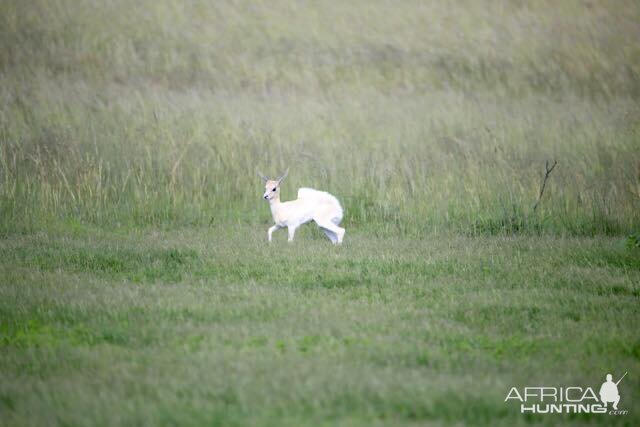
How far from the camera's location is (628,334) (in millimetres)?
6723

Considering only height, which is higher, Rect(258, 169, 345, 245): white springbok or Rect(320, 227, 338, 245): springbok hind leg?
Rect(258, 169, 345, 245): white springbok

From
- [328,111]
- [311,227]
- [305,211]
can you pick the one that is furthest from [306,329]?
[328,111]

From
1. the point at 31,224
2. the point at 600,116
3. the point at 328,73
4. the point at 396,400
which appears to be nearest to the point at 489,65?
the point at 328,73

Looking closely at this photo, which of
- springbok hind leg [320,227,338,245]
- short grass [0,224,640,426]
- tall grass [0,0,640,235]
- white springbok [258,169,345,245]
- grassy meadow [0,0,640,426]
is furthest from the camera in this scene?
tall grass [0,0,640,235]

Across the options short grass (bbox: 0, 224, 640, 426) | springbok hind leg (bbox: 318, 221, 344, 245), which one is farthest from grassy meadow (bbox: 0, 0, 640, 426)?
springbok hind leg (bbox: 318, 221, 344, 245)

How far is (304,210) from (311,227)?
6.09ft

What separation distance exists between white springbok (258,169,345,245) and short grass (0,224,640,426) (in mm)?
291

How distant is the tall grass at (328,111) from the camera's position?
12.6 metres

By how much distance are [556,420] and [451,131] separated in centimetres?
1191

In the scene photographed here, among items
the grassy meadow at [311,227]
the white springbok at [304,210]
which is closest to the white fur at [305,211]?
the white springbok at [304,210]

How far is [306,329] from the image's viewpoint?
6.79 metres

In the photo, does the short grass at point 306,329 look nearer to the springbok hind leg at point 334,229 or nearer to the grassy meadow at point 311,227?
the grassy meadow at point 311,227

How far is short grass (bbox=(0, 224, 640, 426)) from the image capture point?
5.21 metres

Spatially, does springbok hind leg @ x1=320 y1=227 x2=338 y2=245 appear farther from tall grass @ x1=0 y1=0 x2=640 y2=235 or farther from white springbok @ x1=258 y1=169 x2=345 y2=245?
tall grass @ x1=0 y1=0 x2=640 y2=235
